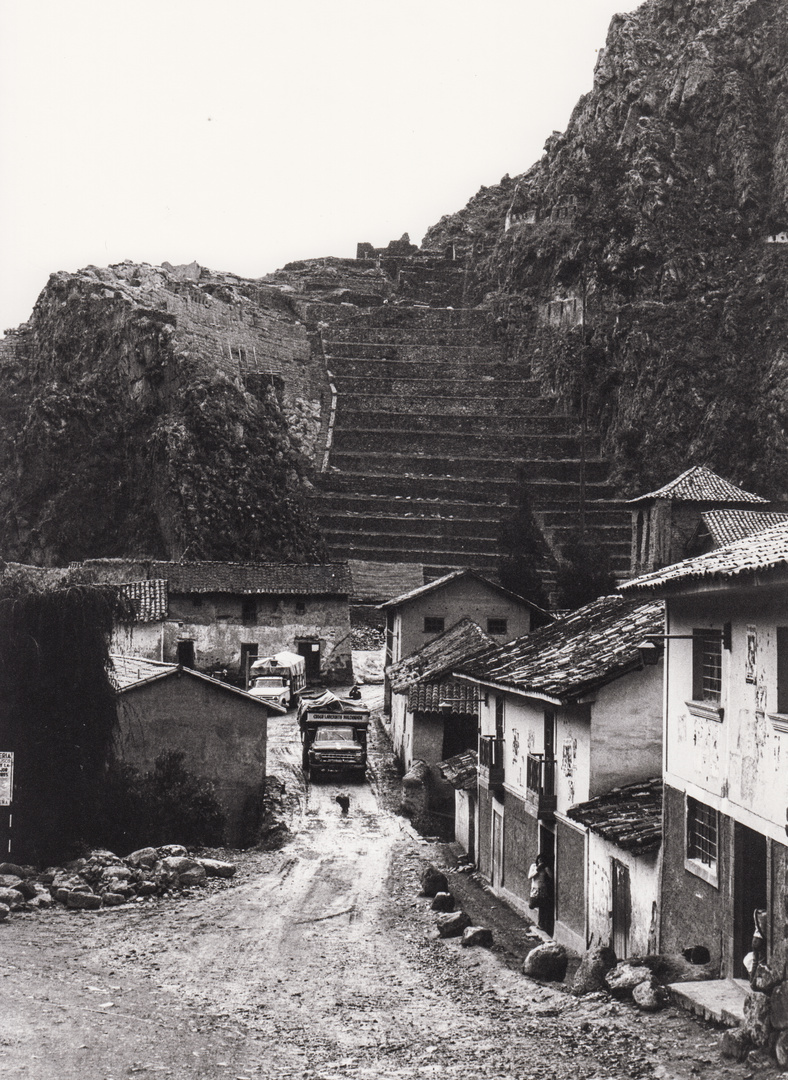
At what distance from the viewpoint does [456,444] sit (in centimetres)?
7456

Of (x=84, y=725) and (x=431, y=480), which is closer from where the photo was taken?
(x=84, y=725)

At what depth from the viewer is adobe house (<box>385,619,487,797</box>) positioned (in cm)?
3175

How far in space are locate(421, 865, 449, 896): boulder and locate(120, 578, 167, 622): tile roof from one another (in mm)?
23635

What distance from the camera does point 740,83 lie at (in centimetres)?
8450

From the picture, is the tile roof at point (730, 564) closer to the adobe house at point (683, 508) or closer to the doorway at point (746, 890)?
the doorway at point (746, 890)

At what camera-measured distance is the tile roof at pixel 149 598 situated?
4509 centimetres

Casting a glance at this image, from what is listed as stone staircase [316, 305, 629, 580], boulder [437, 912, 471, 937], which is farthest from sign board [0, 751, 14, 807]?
stone staircase [316, 305, 629, 580]

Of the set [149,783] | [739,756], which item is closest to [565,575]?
[149,783]

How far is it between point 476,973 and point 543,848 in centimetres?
463

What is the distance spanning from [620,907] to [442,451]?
5913 cm

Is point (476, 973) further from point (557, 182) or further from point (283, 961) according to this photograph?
point (557, 182)

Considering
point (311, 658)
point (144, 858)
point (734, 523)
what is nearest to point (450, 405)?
point (311, 658)

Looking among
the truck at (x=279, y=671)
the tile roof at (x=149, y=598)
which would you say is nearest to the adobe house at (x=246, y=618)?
the tile roof at (x=149, y=598)

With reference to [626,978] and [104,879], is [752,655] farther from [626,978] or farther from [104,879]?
[104,879]
